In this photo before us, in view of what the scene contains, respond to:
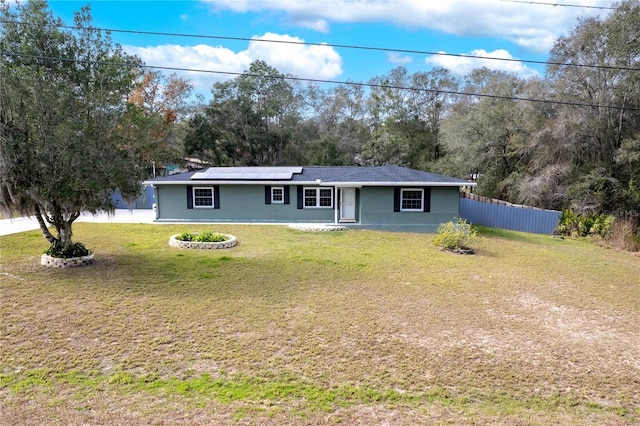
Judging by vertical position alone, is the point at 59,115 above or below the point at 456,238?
above

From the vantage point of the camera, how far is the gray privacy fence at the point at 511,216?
18.8 m

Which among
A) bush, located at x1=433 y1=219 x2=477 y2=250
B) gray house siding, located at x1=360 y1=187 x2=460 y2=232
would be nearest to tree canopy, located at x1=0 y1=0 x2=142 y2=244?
bush, located at x1=433 y1=219 x2=477 y2=250

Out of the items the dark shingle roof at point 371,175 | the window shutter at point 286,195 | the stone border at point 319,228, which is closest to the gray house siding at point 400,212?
the dark shingle roof at point 371,175

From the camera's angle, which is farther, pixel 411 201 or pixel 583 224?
pixel 583 224

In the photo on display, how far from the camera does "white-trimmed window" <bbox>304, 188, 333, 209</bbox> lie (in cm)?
1806

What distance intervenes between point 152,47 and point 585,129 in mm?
19613

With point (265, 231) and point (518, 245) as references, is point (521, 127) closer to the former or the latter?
point (518, 245)

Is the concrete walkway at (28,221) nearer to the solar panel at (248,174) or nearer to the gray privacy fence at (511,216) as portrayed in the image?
the solar panel at (248,174)

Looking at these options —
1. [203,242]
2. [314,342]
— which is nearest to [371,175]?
[203,242]

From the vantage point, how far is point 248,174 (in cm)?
1869

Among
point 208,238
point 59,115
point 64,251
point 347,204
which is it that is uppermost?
point 59,115

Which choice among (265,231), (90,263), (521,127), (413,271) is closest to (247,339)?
(413,271)

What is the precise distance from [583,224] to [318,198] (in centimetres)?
1188

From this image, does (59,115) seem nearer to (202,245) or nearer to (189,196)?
(202,245)
